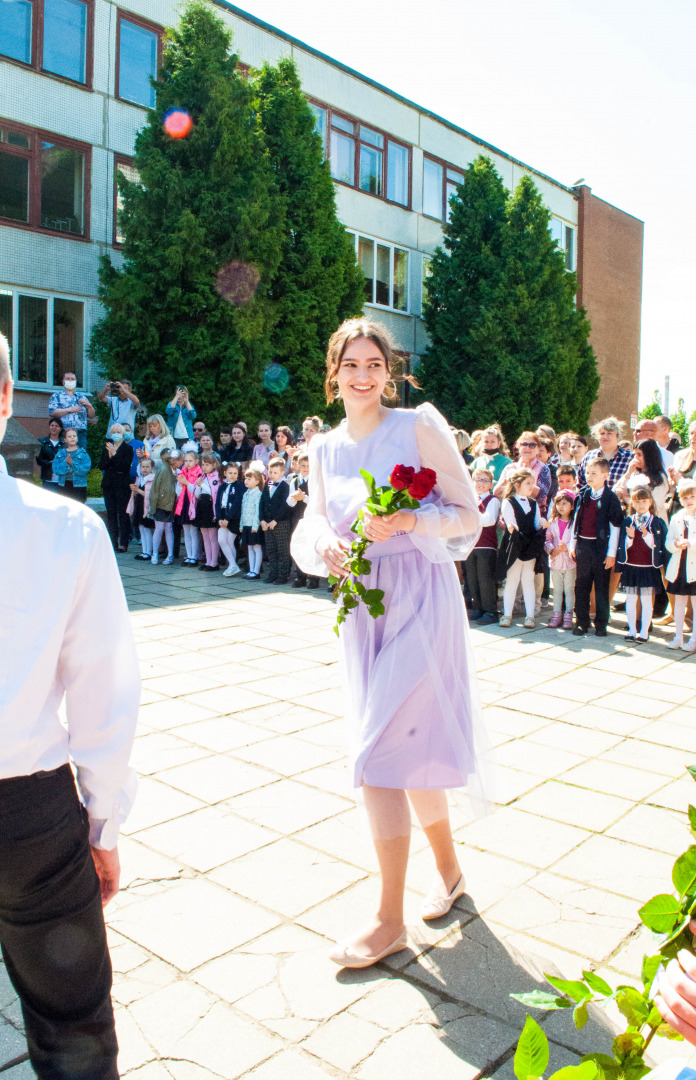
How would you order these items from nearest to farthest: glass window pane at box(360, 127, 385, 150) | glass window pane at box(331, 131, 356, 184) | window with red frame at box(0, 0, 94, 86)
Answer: window with red frame at box(0, 0, 94, 86)
glass window pane at box(331, 131, 356, 184)
glass window pane at box(360, 127, 385, 150)

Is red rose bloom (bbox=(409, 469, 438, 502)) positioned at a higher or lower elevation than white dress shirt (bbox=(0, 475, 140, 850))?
higher

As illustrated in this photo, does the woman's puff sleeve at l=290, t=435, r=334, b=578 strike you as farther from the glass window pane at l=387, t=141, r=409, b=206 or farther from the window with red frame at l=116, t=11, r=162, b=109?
the glass window pane at l=387, t=141, r=409, b=206

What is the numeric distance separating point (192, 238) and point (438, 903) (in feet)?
51.1

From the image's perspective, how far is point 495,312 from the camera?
2442 cm

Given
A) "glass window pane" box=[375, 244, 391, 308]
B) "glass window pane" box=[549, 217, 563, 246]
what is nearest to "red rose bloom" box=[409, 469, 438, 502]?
"glass window pane" box=[375, 244, 391, 308]

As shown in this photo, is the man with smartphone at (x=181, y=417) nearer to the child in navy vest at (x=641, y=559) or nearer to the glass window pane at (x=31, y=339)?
the glass window pane at (x=31, y=339)

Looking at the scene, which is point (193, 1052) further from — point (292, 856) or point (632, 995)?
point (632, 995)

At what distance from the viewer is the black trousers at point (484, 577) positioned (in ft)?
30.5

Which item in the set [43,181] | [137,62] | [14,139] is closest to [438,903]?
[43,181]

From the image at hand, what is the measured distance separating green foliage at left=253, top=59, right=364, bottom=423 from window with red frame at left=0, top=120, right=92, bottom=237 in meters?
4.07

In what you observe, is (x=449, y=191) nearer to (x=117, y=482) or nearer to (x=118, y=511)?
(x=117, y=482)

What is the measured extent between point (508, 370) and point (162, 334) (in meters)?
10.5

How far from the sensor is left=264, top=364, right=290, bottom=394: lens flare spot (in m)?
18.9

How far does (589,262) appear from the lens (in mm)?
33188
